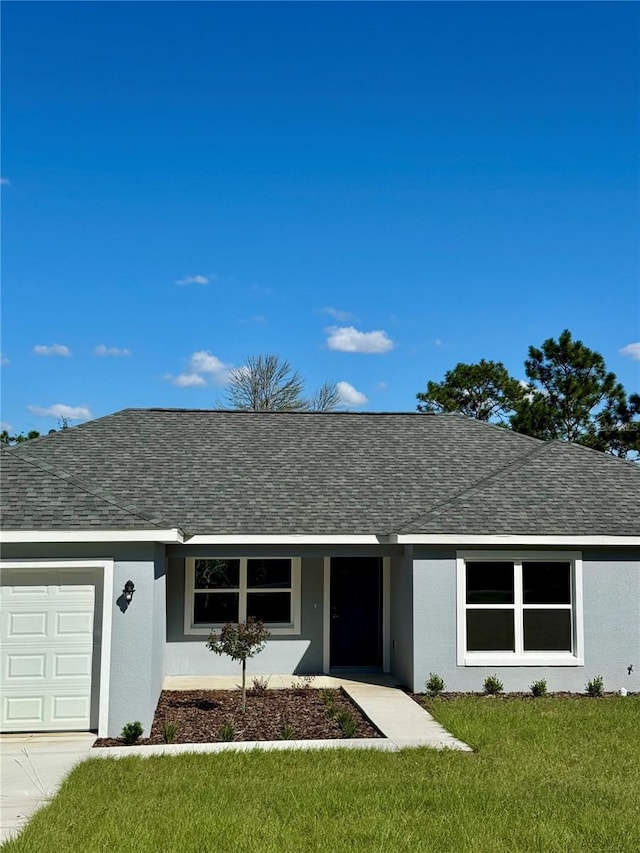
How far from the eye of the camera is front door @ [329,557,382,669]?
50.1 ft

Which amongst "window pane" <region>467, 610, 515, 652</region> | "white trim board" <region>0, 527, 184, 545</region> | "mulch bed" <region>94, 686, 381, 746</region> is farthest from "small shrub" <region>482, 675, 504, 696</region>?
"white trim board" <region>0, 527, 184, 545</region>

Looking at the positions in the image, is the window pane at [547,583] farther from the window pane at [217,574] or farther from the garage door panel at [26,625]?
the garage door panel at [26,625]

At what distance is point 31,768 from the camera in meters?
8.81

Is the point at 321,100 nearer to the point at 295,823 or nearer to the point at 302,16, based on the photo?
the point at 302,16

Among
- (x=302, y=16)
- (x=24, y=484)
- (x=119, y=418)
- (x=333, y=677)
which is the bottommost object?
(x=333, y=677)

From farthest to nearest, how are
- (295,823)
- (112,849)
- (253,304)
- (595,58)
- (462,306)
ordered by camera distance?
(253,304)
(462,306)
(595,58)
(295,823)
(112,849)

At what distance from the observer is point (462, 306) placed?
2348 centimetres

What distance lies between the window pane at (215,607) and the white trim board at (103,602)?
167 inches

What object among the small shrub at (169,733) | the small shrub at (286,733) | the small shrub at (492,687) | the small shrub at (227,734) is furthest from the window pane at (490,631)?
the small shrub at (169,733)

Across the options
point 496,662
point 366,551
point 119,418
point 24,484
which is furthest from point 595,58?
point 119,418

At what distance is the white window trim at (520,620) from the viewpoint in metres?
13.3

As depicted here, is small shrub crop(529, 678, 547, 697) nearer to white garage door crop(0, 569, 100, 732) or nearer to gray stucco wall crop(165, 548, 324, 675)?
gray stucco wall crop(165, 548, 324, 675)

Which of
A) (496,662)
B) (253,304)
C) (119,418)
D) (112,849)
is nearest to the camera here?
(112,849)

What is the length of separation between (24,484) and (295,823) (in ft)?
23.1
